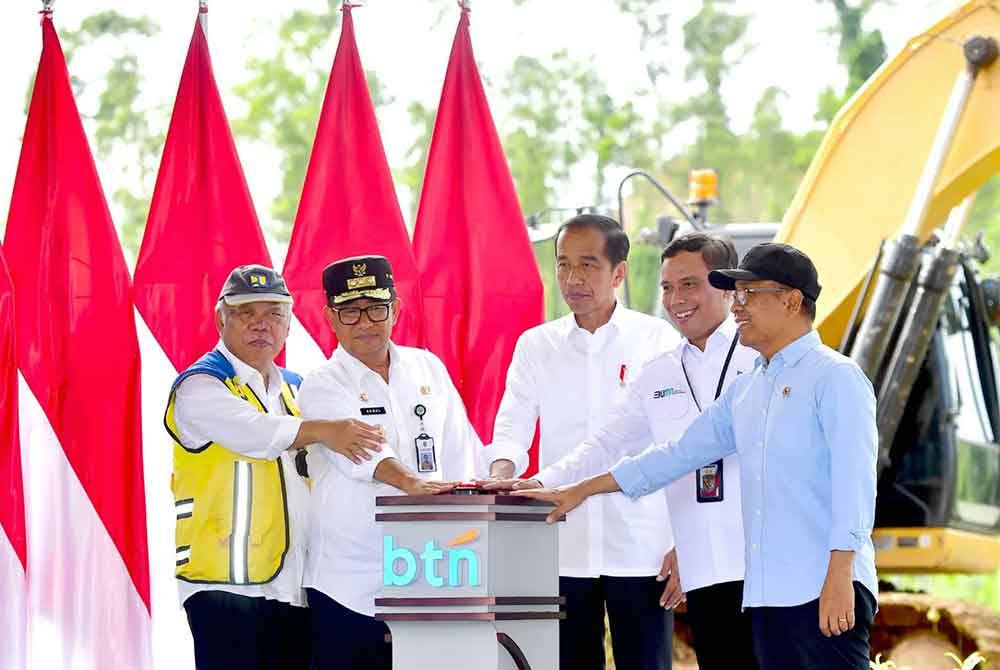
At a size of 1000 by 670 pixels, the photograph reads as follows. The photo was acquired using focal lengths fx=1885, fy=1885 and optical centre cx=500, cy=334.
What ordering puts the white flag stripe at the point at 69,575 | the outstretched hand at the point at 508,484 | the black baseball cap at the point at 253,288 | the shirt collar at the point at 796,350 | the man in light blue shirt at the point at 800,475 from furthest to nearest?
the white flag stripe at the point at 69,575 < the black baseball cap at the point at 253,288 < the outstretched hand at the point at 508,484 < the shirt collar at the point at 796,350 < the man in light blue shirt at the point at 800,475

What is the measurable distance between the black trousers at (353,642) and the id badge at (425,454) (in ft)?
1.54

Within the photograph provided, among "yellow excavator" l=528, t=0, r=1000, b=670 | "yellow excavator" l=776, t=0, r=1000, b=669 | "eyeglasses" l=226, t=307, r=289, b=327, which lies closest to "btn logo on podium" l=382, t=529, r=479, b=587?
"eyeglasses" l=226, t=307, r=289, b=327

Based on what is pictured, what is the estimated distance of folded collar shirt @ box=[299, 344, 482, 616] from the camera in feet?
17.7

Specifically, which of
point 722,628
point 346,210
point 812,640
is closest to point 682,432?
point 722,628

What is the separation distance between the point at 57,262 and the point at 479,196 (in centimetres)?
163

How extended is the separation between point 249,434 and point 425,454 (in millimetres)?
522

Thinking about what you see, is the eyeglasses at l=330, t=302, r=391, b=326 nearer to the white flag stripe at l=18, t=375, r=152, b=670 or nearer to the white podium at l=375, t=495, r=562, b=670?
the white podium at l=375, t=495, r=562, b=670

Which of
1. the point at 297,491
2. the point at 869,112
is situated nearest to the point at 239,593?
the point at 297,491

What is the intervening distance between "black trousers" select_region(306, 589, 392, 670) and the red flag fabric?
1792 millimetres

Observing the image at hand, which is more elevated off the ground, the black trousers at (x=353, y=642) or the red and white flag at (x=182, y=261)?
the red and white flag at (x=182, y=261)

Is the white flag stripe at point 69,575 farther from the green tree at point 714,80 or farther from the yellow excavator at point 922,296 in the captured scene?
the green tree at point 714,80

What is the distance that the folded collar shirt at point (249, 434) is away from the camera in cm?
545

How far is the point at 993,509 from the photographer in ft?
36.9

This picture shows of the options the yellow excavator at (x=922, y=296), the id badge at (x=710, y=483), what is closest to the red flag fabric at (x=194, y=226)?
the id badge at (x=710, y=483)
